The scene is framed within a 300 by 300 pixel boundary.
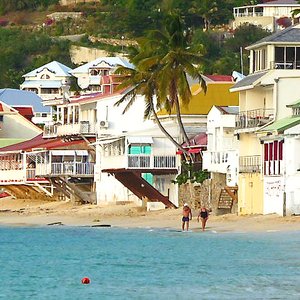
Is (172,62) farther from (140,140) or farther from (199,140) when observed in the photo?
(140,140)

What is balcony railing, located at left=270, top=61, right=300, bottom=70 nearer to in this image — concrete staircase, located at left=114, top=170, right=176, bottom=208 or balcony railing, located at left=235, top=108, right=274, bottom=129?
balcony railing, located at left=235, top=108, right=274, bottom=129

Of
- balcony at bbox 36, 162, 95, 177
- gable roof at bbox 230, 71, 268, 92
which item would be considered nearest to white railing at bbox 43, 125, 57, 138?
balcony at bbox 36, 162, 95, 177

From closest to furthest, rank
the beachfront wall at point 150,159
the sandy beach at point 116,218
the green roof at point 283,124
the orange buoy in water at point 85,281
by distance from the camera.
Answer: the orange buoy in water at point 85,281 → the sandy beach at point 116,218 → the green roof at point 283,124 → the beachfront wall at point 150,159

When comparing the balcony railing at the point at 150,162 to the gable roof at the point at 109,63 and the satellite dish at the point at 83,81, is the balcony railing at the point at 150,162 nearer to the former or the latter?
the gable roof at the point at 109,63

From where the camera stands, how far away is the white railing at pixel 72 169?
3720 inches

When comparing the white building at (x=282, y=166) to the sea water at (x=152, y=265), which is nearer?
the sea water at (x=152, y=265)

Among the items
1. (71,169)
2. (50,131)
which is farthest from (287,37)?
(50,131)

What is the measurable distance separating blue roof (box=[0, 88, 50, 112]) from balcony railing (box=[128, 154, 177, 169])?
5176 centimetres

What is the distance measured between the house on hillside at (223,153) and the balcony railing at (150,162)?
379 cm

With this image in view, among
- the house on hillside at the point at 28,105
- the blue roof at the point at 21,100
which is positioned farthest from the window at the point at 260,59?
the blue roof at the point at 21,100

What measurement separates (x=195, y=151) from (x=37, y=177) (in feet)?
62.3

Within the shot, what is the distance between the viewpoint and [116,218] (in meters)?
82.7

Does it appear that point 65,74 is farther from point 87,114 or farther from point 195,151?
point 195,151

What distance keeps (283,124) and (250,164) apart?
465 cm
